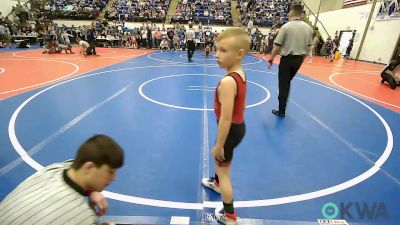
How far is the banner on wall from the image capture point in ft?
46.2

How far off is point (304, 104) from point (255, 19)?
17.9 m

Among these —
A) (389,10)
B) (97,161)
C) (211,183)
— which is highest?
(389,10)

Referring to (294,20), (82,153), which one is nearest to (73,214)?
(82,153)

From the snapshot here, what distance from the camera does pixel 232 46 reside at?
1844 mm

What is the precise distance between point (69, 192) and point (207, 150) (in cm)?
241

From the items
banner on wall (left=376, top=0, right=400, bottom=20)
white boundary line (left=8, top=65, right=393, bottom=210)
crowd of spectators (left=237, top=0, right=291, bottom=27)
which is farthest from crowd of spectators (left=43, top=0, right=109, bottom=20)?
white boundary line (left=8, top=65, right=393, bottom=210)

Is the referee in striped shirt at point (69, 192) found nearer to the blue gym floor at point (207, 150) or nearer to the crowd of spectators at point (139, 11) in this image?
the blue gym floor at point (207, 150)

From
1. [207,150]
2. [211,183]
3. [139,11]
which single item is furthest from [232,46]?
[139,11]

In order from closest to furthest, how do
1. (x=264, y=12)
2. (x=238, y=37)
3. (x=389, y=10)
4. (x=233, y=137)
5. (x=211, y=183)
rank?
(x=238, y=37), (x=233, y=137), (x=211, y=183), (x=389, y=10), (x=264, y=12)

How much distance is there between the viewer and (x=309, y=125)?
4578mm

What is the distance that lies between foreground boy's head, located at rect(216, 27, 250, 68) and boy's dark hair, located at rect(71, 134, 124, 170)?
1.01 meters

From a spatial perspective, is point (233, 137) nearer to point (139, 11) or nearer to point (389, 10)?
point (389, 10)

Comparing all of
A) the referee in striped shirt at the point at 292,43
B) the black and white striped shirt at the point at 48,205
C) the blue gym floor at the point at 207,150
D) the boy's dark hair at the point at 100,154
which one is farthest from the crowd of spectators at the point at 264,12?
the black and white striped shirt at the point at 48,205

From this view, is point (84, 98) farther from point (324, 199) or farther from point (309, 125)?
point (324, 199)
